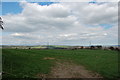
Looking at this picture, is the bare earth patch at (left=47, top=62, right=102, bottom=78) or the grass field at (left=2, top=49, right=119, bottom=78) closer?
the grass field at (left=2, top=49, right=119, bottom=78)

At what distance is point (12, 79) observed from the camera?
1121 cm

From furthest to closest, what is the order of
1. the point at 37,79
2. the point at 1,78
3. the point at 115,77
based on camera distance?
the point at 115,77 < the point at 37,79 < the point at 1,78

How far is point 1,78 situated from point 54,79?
4.43 metres

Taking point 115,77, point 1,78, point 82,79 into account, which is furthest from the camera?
point 115,77

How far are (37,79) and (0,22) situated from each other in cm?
570

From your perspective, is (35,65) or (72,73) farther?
(35,65)

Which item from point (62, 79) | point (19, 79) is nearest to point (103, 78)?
point (62, 79)

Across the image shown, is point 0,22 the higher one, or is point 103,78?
point 0,22

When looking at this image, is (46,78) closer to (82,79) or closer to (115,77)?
(82,79)

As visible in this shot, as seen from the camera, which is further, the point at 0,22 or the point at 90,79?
the point at 90,79

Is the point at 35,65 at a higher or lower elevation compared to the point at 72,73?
higher

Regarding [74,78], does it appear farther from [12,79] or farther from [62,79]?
[12,79]

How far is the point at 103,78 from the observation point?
1359 cm

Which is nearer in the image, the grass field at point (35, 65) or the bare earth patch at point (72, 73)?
the grass field at point (35, 65)
